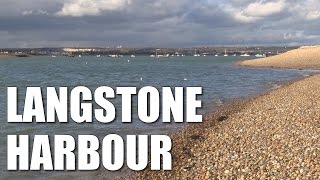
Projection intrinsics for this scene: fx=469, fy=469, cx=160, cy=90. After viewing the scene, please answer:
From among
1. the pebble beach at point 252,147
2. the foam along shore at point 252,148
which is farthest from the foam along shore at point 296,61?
the foam along shore at point 252,148

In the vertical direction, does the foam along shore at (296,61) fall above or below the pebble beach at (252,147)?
above

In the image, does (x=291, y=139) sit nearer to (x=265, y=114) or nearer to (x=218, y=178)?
(x=218, y=178)

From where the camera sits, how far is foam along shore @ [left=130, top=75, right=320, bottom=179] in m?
13.3

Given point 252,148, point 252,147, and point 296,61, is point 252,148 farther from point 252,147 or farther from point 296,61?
point 296,61

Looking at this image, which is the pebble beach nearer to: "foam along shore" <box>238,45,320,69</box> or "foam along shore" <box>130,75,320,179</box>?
"foam along shore" <box>130,75,320,179</box>

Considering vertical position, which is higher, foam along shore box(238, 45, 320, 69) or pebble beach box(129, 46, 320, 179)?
foam along shore box(238, 45, 320, 69)

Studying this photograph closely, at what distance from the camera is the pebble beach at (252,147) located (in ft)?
43.7

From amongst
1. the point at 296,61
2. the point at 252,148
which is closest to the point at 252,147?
the point at 252,148

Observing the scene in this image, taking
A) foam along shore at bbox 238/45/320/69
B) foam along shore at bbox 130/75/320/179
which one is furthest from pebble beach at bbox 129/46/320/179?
foam along shore at bbox 238/45/320/69

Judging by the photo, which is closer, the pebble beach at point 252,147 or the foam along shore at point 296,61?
the pebble beach at point 252,147

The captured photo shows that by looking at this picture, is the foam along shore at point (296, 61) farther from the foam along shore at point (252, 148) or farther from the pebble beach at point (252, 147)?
the foam along shore at point (252, 148)

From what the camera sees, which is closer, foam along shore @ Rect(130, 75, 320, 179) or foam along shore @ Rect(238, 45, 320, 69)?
foam along shore @ Rect(130, 75, 320, 179)

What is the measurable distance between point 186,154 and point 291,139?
3810 mm

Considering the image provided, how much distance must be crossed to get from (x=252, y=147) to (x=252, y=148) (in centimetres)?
16
